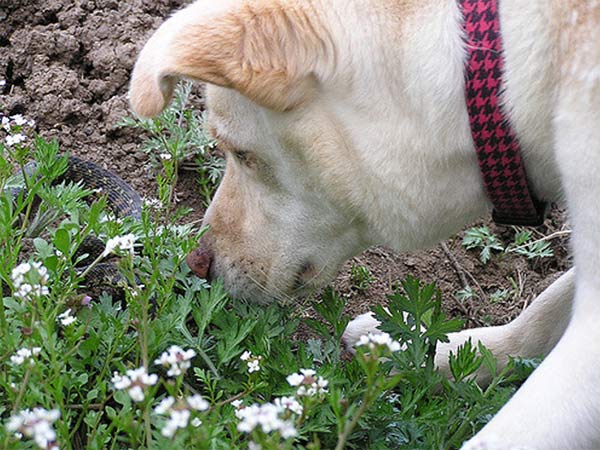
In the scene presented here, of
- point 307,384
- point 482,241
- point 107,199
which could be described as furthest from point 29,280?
point 482,241

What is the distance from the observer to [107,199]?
3.20 meters

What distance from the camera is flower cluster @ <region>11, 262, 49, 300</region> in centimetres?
190


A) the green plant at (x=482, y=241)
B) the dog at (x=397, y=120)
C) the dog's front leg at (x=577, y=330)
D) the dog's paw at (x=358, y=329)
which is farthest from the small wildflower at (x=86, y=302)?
the green plant at (x=482, y=241)

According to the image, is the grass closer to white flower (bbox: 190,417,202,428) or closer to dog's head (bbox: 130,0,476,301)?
dog's head (bbox: 130,0,476,301)

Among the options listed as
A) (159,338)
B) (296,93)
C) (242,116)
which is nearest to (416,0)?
(296,93)

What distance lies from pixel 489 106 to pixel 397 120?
217 mm

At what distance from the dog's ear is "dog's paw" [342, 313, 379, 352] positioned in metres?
0.92

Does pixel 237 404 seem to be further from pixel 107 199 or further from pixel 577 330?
pixel 107 199

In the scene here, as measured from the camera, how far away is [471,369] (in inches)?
95.4

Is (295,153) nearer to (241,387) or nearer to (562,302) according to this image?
(241,387)

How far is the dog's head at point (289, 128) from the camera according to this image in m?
2.29

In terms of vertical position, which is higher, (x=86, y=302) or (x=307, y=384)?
(x=307, y=384)

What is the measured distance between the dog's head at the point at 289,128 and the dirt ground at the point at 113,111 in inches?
26.4

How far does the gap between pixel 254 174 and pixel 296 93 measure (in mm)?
378
